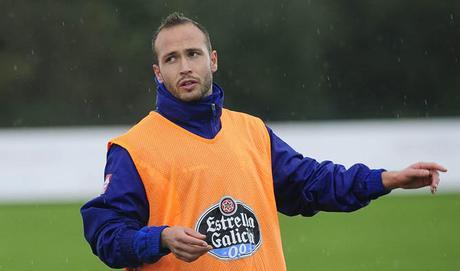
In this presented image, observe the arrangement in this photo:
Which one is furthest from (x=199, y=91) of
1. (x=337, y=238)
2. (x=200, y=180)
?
(x=337, y=238)

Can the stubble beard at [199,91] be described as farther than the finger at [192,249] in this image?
Yes

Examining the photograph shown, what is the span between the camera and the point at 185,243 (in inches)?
156

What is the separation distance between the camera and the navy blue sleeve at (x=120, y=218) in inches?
164

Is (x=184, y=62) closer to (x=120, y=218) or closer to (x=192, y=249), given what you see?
(x=120, y=218)

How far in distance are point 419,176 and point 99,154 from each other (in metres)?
10.5

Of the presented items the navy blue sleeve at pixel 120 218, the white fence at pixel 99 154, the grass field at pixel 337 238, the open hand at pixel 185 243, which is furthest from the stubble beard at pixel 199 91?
the white fence at pixel 99 154

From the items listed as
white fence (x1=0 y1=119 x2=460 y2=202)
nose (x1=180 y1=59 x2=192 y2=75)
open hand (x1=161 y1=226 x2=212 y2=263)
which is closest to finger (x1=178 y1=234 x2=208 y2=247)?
open hand (x1=161 y1=226 x2=212 y2=263)

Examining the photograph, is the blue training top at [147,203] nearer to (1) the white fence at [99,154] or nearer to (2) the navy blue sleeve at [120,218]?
(2) the navy blue sleeve at [120,218]

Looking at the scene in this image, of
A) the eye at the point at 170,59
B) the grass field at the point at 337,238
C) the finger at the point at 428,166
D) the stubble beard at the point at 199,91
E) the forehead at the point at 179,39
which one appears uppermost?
the forehead at the point at 179,39

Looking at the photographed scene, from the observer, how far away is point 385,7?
72.9 feet

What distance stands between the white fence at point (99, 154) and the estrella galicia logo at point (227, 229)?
967 centimetres

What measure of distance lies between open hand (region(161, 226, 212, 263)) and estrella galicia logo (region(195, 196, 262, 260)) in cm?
33

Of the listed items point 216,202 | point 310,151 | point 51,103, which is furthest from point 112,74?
point 216,202

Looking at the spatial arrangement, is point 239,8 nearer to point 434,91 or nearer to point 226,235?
point 434,91
